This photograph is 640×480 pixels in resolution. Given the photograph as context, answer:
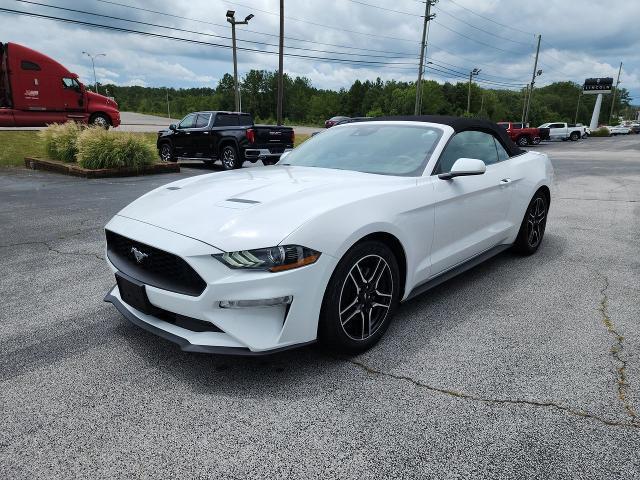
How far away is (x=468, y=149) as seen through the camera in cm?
398

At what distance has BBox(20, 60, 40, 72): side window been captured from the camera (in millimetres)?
18422

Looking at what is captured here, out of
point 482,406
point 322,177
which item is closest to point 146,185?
point 322,177

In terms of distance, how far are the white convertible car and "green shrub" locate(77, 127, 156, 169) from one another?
8.46 m

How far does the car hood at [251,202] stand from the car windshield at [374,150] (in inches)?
7.8

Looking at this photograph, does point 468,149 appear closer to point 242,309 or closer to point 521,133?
point 242,309

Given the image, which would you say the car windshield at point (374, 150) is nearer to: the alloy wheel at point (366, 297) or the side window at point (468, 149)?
the side window at point (468, 149)

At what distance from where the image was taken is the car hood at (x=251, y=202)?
8.09 feet

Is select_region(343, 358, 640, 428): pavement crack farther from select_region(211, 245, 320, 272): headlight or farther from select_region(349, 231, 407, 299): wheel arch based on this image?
select_region(211, 245, 320, 272): headlight

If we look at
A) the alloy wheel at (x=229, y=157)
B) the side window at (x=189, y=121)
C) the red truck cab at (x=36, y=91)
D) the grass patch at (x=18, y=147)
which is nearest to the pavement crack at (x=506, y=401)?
the alloy wheel at (x=229, y=157)

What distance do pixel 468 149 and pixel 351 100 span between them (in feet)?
410

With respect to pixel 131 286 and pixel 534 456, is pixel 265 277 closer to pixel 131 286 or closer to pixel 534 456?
pixel 131 286

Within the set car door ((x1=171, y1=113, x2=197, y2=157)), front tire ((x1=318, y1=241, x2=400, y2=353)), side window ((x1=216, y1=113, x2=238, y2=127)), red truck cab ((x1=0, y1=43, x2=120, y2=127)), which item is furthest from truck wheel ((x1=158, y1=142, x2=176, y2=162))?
front tire ((x1=318, y1=241, x2=400, y2=353))

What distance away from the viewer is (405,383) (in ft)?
8.59

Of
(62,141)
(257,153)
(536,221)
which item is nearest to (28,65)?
(62,141)
